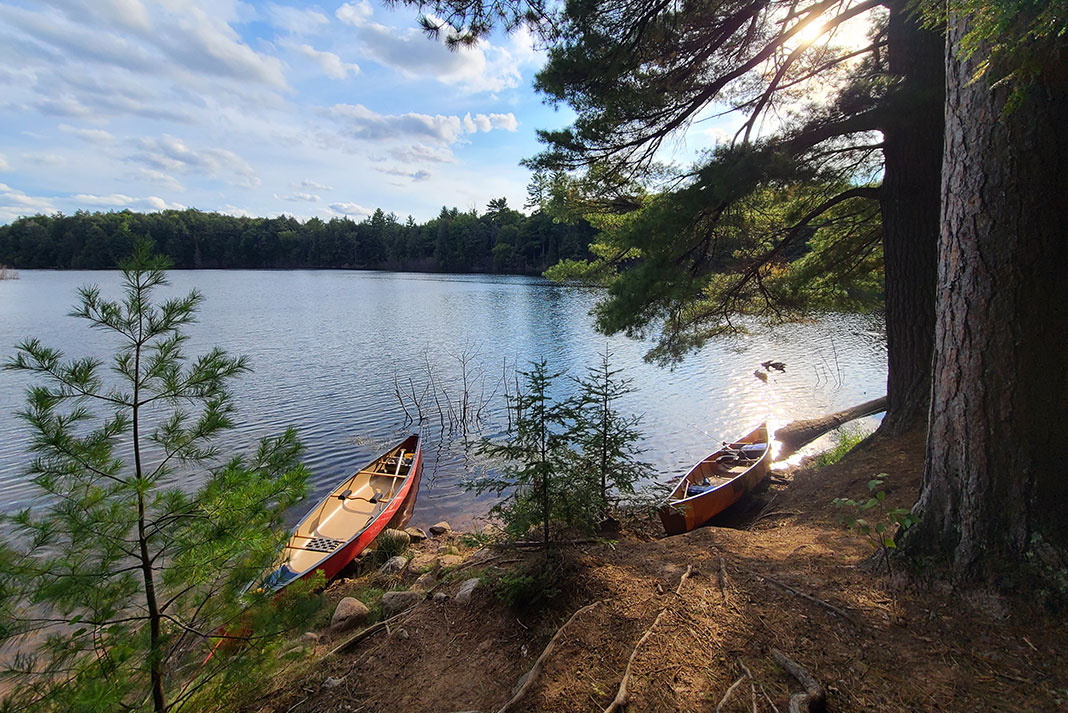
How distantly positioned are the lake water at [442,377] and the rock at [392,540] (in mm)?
1258

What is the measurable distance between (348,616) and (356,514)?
13.2 feet

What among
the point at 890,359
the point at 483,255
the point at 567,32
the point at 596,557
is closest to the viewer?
the point at 596,557

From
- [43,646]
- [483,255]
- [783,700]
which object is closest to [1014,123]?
[783,700]

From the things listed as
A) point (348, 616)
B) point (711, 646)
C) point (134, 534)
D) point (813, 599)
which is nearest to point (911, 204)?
point (813, 599)

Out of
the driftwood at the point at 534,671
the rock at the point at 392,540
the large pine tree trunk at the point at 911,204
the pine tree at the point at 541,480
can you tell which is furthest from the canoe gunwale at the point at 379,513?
the large pine tree trunk at the point at 911,204

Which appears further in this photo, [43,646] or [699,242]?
[699,242]

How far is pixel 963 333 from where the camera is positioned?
2.82 meters

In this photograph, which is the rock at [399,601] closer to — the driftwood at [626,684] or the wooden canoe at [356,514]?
the wooden canoe at [356,514]

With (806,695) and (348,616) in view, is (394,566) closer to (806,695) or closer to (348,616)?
(348,616)

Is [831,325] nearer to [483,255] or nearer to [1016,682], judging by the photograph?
[1016,682]

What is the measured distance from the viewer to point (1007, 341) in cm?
266

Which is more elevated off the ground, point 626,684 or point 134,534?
point 134,534

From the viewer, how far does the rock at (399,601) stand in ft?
14.1

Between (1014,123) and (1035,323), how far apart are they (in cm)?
110
